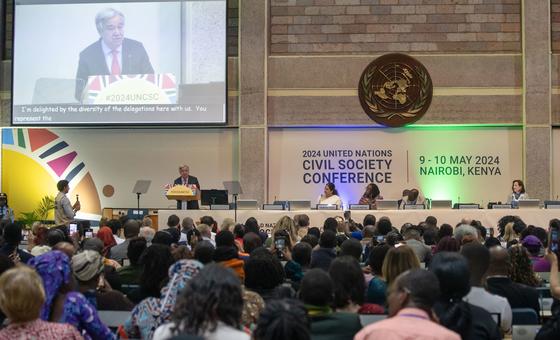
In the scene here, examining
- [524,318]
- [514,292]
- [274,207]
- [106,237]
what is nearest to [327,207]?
[274,207]

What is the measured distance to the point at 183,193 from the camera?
495 inches

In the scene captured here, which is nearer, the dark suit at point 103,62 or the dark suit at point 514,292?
the dark suit at point 514,292

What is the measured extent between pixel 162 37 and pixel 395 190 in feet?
18.7

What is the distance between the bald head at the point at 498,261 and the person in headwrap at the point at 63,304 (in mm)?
2494

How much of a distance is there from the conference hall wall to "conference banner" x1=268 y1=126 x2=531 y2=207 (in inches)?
48.6

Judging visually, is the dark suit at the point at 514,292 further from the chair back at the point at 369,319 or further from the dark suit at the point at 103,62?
the dark suit at the point at 103,62

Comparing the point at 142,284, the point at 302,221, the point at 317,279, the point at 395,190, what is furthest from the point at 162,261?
the point at 395,190

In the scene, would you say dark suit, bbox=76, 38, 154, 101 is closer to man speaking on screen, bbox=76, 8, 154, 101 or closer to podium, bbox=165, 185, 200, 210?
man speaking on screen, bbox=76, 8, 154, 101

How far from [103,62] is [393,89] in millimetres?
5964

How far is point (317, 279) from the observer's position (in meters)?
3.58

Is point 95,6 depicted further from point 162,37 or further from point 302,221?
point 302,221

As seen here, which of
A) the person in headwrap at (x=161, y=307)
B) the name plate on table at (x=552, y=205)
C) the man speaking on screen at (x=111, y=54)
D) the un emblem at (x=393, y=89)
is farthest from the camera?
the man speaking on screen at (x=111, y=54)

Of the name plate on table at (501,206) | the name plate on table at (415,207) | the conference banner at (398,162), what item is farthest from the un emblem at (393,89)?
the name plate on table at (501,206)

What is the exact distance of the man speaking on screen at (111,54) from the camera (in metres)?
16.1
